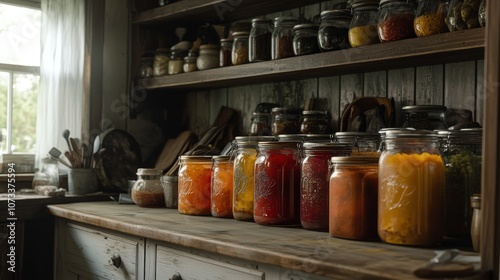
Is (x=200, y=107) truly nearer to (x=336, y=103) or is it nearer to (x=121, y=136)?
(x=121, y=136)

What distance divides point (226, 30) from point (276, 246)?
1591 millimetres

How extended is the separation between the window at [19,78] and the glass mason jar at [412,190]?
202 centimetres

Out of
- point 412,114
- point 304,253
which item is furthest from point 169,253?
point 412,114

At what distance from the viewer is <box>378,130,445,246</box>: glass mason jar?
1417mm

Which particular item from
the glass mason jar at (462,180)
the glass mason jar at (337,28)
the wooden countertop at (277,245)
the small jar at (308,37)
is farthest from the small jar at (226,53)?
the glass mason jar at (462,180)

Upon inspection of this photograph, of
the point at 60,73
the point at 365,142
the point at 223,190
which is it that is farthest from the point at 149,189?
the point at 365,142

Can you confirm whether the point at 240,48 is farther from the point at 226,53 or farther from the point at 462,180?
the point at 462,180

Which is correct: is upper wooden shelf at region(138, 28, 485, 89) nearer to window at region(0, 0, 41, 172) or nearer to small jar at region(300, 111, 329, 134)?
small jar at region(300, 111, 329, 134)

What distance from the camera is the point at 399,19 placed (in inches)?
72.0

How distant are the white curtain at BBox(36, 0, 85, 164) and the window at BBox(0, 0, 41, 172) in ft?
0.38

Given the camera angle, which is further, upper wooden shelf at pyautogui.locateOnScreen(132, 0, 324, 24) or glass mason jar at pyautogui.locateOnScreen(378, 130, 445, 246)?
upper wooden shelf at pyautogui.locateOnScreen(132, 0, 324, 24)

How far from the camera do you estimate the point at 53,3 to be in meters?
2.86

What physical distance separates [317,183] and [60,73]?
169 cm

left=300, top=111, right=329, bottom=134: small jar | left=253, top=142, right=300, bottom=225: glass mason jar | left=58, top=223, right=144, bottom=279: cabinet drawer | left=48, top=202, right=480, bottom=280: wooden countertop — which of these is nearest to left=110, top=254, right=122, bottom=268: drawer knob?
left=58, top=223, right=144, bottom=279: cabinet drawer
